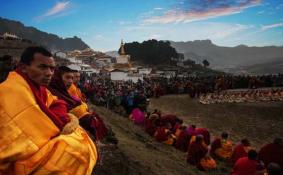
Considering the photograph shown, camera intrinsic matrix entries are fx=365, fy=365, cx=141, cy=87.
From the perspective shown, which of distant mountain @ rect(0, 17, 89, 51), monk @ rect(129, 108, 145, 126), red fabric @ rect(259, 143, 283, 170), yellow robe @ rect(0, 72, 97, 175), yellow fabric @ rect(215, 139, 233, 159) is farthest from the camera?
distant mountain @ rect(0, 17, 89, 51)

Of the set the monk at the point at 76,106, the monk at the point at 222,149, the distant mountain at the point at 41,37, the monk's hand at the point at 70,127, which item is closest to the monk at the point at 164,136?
the monk at the point at 222,149

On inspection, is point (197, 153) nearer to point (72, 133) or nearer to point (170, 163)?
point (170, 163)

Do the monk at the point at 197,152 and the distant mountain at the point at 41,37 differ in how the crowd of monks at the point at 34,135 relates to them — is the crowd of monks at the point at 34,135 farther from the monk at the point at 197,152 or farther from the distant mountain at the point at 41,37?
the distant mountain at the point at 41,37

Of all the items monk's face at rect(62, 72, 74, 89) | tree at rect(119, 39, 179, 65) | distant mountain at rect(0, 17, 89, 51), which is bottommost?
monk's face at rect(62, 72, 74, 89)

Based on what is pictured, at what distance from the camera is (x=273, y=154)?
932cm

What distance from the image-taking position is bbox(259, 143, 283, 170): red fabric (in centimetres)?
926

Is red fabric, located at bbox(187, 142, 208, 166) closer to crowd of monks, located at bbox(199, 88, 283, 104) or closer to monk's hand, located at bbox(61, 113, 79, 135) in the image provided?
monk's hand, located at bbox(61, 113, 79, 135)

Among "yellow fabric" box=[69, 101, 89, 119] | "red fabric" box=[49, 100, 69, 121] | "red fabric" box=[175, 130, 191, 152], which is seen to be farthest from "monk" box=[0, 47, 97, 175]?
"red fabric" box=[175, 130, 191, 152]

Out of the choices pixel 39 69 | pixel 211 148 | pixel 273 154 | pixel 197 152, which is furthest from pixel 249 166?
pixel 39 69

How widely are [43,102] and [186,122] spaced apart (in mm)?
17583

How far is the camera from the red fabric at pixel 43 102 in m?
2.56

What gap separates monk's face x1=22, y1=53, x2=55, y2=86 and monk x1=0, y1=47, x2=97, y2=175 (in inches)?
2.4

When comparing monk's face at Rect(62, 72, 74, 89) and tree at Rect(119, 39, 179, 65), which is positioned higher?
tree at Rect(119, 39, 179, 65)

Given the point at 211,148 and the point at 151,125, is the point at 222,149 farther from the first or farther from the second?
the point at 151,125
